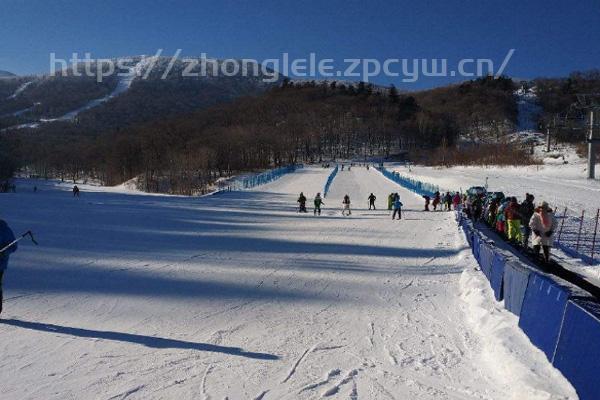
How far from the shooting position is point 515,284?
660 cm

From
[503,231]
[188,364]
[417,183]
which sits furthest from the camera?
[417,183]

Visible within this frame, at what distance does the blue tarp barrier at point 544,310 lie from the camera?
4664 millimetres

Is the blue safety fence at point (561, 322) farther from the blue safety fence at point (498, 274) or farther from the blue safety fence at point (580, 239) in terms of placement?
the blue safety fence at point (580, 239)

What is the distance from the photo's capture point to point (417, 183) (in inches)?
1635

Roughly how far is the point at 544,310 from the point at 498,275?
2.92 m

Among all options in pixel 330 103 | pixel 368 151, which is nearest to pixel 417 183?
pixel 368 151

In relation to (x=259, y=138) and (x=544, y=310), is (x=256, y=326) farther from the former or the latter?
(x=259, y=138)

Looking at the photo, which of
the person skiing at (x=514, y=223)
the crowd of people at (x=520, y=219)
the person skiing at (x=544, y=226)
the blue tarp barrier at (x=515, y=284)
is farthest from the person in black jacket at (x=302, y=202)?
the blue tarp barrier at (x=515, y=284)

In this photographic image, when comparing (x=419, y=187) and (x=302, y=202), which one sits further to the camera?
(x=419, y=187)

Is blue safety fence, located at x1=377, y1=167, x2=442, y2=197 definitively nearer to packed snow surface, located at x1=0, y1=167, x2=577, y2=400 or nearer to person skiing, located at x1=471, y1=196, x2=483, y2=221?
person skiing, located at x1=471, y1=196, x2=483, y2=221

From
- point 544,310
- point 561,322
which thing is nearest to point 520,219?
point 544,310

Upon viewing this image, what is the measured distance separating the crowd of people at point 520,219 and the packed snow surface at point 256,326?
1.84 metres

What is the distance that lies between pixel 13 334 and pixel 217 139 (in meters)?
106

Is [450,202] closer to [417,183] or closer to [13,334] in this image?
[417,183]
